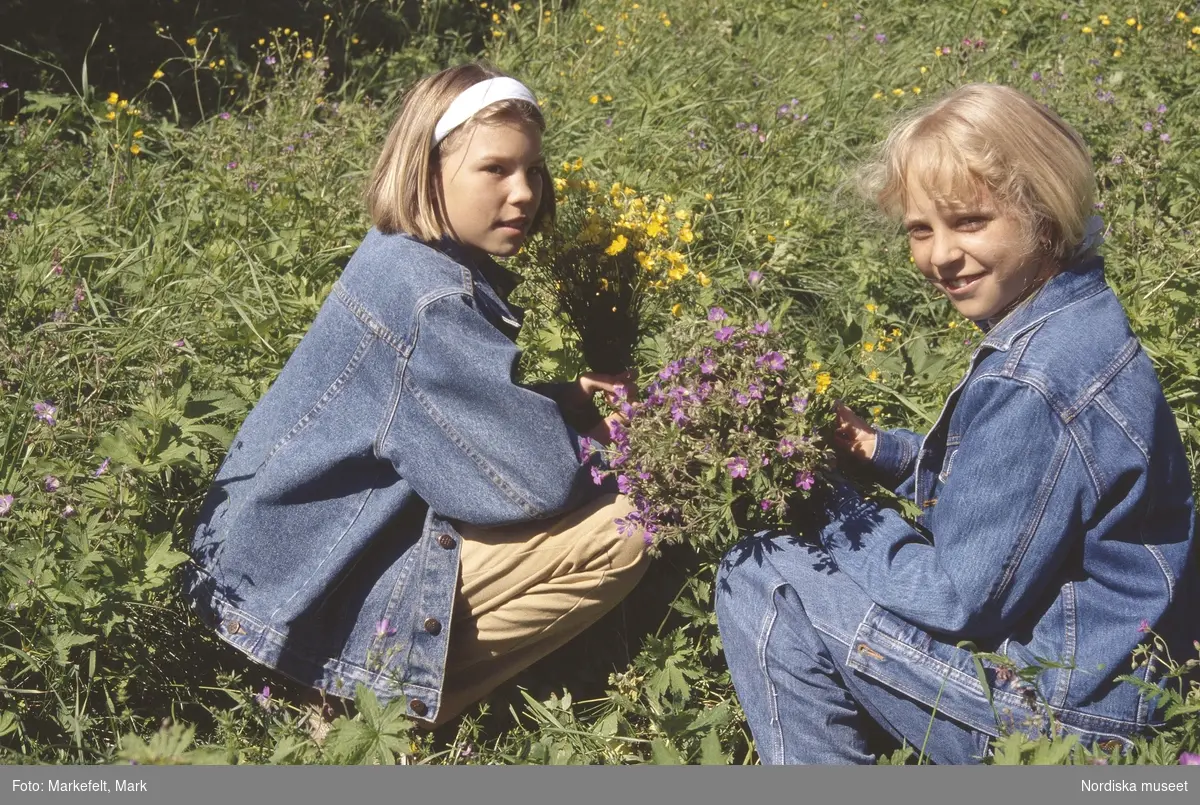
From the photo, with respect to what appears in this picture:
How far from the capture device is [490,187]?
2.51m

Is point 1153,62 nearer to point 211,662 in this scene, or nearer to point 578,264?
point 578,264

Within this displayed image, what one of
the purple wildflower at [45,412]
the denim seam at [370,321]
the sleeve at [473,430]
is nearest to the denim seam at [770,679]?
the sleeve at [473,430]

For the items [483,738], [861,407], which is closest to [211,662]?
[483,738]

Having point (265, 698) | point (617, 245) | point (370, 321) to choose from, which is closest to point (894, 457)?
point (617, 245)

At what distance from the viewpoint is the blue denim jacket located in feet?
7.55

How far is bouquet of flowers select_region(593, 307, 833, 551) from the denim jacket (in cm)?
24

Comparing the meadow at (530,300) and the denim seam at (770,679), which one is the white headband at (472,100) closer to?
the meadow at (530,300)

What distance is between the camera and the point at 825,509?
224 cm

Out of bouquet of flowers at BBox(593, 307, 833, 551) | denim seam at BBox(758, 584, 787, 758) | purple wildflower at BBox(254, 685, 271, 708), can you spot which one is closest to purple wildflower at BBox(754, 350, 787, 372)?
bouquet of flowers at BBox(593, 307, 833, 551)

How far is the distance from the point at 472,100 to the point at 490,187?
0.62ft

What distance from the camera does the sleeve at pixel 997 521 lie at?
1.93m

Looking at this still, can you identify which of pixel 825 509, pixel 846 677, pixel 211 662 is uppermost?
pixel 825 509

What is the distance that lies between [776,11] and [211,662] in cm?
447

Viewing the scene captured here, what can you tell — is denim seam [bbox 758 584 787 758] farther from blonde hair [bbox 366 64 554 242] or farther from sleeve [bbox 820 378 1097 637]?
blonde hair [bbox 366 64 554 242]
